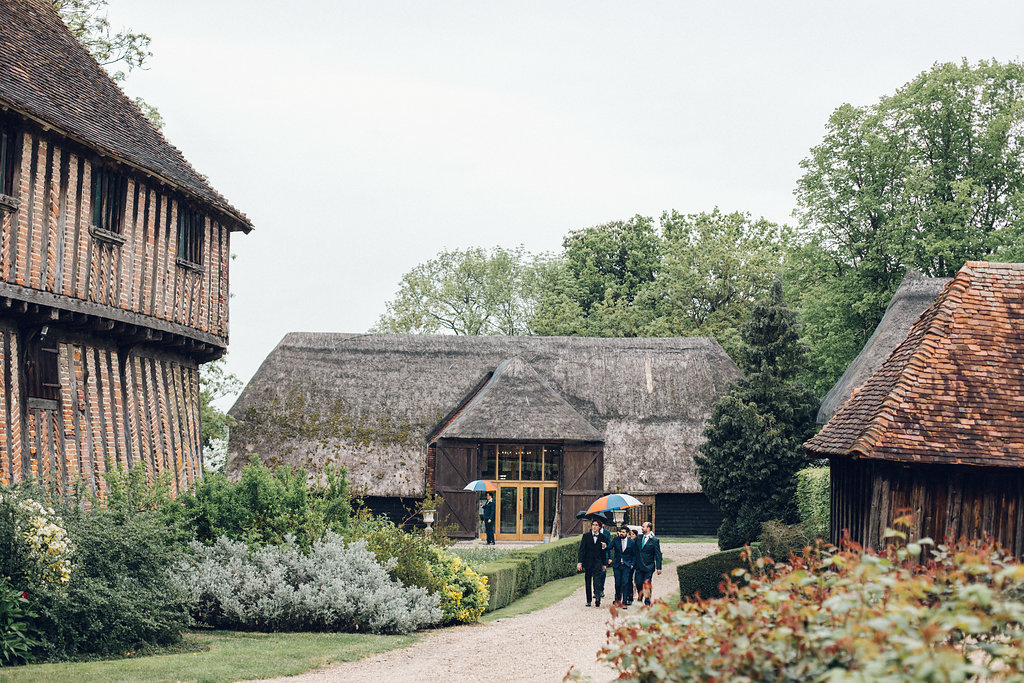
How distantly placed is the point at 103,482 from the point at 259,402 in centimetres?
1743

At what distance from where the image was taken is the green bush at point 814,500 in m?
22.6

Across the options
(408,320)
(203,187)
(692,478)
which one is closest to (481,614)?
(203,187)

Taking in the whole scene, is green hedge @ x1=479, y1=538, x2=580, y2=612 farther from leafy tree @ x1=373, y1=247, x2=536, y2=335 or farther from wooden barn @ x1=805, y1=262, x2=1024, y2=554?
leafy tree @ x1=373, y1=247, x2=536, y2=335

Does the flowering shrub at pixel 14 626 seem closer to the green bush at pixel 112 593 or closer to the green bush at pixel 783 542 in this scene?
the green bush at pixel 112 593

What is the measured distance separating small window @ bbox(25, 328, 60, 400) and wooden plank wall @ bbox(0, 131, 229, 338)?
0.93 meters

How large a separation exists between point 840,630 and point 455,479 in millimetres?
27962

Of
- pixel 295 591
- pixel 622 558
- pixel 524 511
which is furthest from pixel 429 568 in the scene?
pixel 524 511

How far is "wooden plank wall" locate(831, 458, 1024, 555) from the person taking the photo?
596 inches

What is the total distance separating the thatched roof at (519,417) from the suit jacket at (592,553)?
1261cm

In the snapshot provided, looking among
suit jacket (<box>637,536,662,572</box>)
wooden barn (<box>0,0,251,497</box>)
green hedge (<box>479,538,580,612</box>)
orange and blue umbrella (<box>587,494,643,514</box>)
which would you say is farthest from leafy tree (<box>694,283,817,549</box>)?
wooden barn (<box>0,0,251,497</box>)

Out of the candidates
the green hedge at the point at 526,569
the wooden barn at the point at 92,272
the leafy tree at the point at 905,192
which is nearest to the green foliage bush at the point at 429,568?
the green hedge at the point at 526,569

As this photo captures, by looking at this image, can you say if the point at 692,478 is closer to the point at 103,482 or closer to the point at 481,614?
the point at 481,614

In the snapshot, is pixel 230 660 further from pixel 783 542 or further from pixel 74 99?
pixel 74 99

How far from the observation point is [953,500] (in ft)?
50.1
